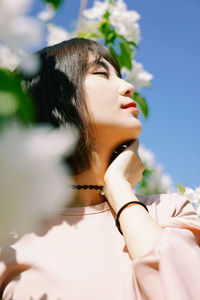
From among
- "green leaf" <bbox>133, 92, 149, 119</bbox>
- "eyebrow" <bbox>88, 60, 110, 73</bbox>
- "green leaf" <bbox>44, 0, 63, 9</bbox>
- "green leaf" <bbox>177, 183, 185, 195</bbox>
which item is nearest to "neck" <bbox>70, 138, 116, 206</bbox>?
"eyebrow" <bbox>88, 60, 110, 73</bbox>

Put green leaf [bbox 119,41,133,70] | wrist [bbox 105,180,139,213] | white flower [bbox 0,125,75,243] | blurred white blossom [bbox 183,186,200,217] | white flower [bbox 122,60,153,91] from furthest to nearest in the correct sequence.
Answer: white flower [bbox 122,60,153,91], green leaf [bbox 119,41,133,70], blurred white blossom [bbox 183,186,200,217], wrist [bbox 105,180,139,213], white flower [bbox 0,125,75,243]

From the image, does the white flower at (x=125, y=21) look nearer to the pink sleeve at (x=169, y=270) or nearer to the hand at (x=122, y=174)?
the hand at (x=122, y=174)

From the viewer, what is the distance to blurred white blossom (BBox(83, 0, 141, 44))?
2.40 meters

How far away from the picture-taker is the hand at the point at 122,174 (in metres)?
1.06

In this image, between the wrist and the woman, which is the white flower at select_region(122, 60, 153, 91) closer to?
the woman

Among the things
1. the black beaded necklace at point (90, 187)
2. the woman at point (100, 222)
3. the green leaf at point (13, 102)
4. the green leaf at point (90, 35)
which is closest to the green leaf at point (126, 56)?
the green leaf at point (90, 35)

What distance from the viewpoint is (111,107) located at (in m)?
1.13

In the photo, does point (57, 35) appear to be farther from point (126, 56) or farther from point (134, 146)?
point (134, 146)

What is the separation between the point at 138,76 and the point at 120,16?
45 centimetres

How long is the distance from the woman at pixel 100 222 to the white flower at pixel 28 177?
454 mm

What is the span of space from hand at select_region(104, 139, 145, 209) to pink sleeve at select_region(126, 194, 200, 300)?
22 cm

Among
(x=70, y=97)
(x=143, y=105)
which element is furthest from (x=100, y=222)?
(x=143, y=105)

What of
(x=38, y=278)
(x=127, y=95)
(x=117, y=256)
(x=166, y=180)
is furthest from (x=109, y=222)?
(x=166, y=180)

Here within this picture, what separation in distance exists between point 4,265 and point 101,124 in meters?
0.52
